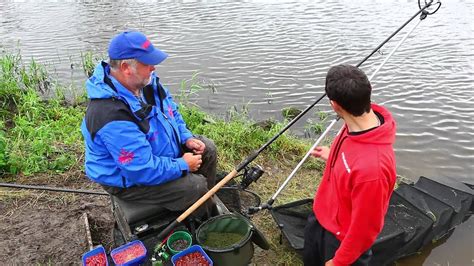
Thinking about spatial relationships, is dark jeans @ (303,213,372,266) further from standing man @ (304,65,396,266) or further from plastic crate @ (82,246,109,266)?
plastic crate @ (82,246,109,266)

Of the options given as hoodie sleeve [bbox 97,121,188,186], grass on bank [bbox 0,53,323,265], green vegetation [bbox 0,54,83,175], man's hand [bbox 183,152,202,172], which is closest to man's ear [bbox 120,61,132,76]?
hoodie sleeve [bbox 97,121,188,186]

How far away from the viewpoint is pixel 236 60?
388 inches

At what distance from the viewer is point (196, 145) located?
3508mm

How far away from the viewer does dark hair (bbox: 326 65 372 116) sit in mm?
2059

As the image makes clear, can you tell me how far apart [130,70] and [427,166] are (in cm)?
446

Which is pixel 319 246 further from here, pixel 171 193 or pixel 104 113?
pixel 104 113

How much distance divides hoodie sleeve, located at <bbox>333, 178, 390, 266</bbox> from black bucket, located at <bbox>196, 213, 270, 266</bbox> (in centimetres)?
82

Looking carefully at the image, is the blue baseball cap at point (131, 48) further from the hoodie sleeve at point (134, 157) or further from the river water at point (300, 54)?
the river water at point (300, 54)

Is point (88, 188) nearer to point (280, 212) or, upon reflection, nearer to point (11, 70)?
point (280, 212)

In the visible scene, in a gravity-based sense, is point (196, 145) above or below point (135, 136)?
below

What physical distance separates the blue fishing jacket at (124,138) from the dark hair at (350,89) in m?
1.46

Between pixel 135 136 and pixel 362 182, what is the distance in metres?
1.61

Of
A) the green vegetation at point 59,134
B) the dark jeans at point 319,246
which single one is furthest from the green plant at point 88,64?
the dark jeans at point 319,246

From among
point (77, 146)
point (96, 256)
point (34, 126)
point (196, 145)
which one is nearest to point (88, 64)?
point (34, 126)
